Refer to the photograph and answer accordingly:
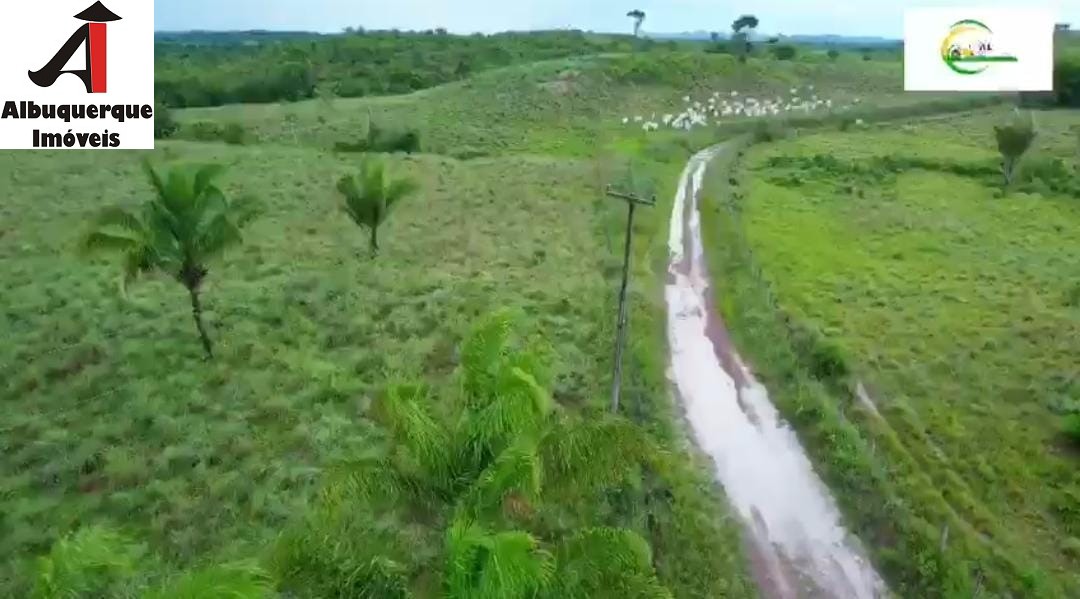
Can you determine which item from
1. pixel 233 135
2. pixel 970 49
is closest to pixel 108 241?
pixel 233 135

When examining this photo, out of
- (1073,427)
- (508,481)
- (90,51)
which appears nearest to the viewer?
(508,481)

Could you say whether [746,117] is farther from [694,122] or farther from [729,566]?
[729,566]

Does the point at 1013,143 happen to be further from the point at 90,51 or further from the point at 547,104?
the point at 90,51

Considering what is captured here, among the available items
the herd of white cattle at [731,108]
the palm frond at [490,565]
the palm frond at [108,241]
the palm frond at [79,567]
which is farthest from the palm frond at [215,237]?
the herd of white cattle at [731,108]

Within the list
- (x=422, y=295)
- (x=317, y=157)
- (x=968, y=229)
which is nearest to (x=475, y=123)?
(x=317, y=157)

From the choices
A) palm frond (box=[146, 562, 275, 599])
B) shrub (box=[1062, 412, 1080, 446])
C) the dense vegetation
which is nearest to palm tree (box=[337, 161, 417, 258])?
the dense vegetation

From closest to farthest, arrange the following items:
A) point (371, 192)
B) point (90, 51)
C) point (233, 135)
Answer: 1. point (90, 51)
2. point (371, 192)
3. point (233, 135)

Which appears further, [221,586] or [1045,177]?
[1045,177]
